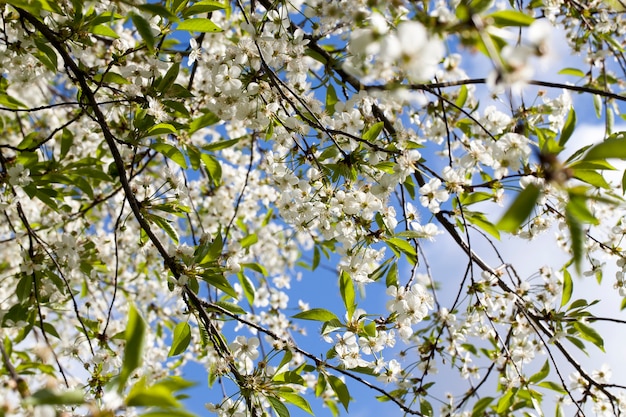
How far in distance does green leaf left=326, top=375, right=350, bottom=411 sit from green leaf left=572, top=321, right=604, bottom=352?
1098mm

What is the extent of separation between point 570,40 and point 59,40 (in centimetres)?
305

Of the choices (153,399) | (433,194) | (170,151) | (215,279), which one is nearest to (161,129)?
(170,151)

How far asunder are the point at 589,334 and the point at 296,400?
53.4 inches

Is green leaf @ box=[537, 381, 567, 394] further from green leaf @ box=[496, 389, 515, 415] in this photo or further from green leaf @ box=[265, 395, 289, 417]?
green leaf @ box=[265, 395, 289, 417]

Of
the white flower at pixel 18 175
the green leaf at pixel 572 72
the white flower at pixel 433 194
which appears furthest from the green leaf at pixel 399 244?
the green leaf at pixel 572 72

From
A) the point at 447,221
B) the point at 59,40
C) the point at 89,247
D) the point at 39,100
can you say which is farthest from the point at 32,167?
the point at 39,100

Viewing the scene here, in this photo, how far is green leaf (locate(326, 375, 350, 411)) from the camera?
2.06 m

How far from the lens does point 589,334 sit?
238cm

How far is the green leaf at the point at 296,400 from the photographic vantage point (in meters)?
1.98

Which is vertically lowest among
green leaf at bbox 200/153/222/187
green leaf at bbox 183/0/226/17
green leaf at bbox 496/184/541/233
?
green leaf at bbox 496/184/541/233

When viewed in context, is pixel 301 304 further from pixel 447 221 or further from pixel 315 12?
pixel 315 12

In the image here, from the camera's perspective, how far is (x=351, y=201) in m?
2.03

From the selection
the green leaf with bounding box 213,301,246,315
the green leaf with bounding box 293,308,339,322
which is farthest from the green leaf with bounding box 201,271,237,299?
the green leaf with bounding box 293,308,339,322

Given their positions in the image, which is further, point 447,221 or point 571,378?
point 571,378
